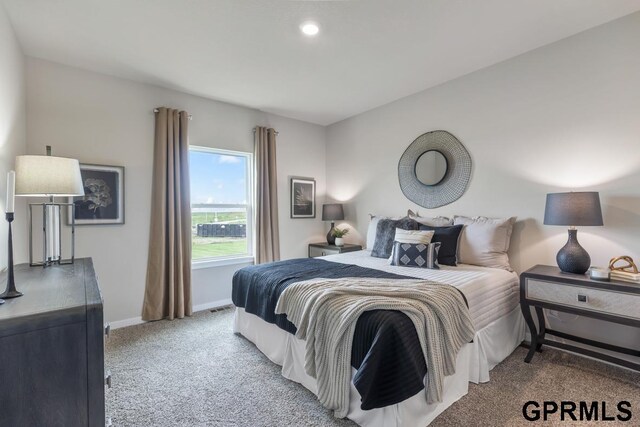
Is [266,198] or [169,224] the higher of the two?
[266,198]

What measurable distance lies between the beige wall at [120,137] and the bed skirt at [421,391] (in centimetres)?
131

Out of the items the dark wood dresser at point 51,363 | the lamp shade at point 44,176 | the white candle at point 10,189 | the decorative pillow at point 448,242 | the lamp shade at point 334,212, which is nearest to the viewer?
the dark wood dresser at point 51,363

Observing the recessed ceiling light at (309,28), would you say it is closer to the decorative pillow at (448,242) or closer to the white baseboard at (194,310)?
the decorative pillow at (448,242)

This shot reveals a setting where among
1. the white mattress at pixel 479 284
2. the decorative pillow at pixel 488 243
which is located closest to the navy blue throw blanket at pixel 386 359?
the white mattress at pixel 479 284

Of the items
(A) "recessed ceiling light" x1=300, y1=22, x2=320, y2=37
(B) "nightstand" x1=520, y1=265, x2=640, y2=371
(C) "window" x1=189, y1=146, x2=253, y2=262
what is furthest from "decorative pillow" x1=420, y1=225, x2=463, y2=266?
(C) "window" x1=189, y1=146, x2=253, y2=262

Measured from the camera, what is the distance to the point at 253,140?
4.20 meters

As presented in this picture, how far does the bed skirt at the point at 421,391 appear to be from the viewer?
162 cm

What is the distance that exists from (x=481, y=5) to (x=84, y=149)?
371cm

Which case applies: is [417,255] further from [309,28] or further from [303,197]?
[303,197]

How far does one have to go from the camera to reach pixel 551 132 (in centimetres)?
271

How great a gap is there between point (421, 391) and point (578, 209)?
179 cm

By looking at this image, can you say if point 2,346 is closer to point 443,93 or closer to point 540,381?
point 540,381

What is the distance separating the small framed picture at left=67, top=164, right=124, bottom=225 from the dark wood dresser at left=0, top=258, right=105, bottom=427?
7.22 ft

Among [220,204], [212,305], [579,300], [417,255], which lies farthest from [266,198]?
[579,300]
